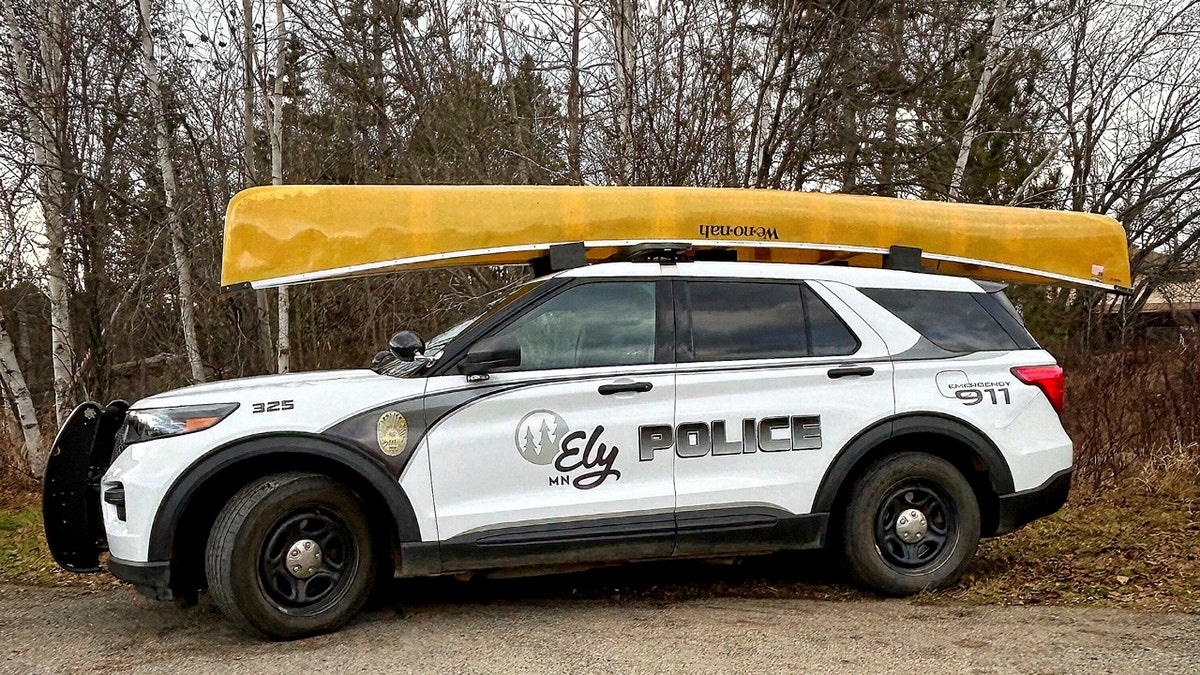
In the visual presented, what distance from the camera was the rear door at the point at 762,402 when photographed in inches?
200

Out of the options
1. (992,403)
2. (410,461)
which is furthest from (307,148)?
(992,403)

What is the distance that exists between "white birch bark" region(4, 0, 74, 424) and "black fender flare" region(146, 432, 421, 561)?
19.4 ft

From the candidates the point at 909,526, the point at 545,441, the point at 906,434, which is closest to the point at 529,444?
the point at 545,441

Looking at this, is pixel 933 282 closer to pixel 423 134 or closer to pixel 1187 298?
pixel 423 134

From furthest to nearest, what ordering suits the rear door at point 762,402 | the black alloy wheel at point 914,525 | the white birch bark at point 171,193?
the white birch bark at point 171,193
the black alloy wheel at point 914,525
the rear door at point 762,402

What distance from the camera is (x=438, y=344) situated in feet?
17.1

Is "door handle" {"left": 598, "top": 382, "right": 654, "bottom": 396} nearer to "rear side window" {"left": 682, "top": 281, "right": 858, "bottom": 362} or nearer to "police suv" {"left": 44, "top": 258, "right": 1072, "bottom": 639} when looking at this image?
"police suv" {"left": 44, "top": 258, "right": 1072, "bottom": 639}

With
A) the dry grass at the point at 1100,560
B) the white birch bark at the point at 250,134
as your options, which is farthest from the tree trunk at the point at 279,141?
the dry grass at the point at 1100,560

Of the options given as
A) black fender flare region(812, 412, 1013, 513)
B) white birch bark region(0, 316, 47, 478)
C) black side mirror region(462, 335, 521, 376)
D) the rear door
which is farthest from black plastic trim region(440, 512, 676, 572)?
white birch bark region(0, 316, 47, 478)

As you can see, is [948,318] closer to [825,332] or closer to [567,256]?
[825,332]

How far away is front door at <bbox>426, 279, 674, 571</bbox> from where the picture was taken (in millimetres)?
4816

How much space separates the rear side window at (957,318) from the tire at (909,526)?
693 mm

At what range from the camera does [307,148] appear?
1238 cm

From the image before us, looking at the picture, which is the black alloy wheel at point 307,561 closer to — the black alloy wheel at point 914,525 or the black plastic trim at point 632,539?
the black plastic trim at point 632,539
